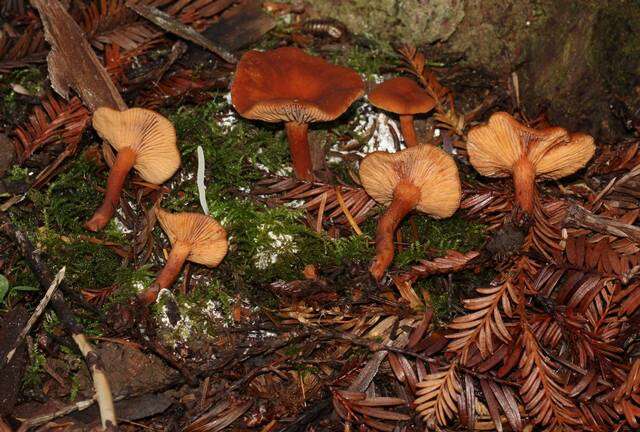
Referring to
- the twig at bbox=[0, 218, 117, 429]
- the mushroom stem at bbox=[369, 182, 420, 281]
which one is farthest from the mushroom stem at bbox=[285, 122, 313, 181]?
the twig at bbox=[0, 218, 117, 429]

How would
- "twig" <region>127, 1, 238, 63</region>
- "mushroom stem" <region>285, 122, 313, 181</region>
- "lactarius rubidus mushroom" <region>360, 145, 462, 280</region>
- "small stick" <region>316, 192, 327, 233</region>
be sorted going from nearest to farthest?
"lactarius rubidus mushroom" <region>360, 145, 462, 280</region>, "small stick" <region>316, 192, 327, 233</region>, "mushroom stem" <region>285, 122, 313, 181</region>, "twig" <region>127, 1, 238, 63</region>

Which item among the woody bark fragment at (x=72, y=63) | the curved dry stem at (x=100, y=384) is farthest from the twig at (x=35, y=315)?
the woody bark fragment at (x=72, y=63)

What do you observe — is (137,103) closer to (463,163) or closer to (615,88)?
(463,163)

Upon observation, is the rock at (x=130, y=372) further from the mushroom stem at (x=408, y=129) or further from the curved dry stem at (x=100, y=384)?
the mushroom stem at (x=408, y=129)

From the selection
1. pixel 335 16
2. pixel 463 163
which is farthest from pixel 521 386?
pixel 335 16

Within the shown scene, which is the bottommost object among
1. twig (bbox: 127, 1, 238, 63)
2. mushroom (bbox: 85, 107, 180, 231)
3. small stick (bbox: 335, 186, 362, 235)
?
small stick (bbox: 335, 186, 362, 235)

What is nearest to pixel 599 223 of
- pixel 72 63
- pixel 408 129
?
pixel 408 129

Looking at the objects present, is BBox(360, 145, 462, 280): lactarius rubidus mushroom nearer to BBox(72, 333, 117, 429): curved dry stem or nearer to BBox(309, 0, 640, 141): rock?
BBox(309, 0, 640, 141): rock
